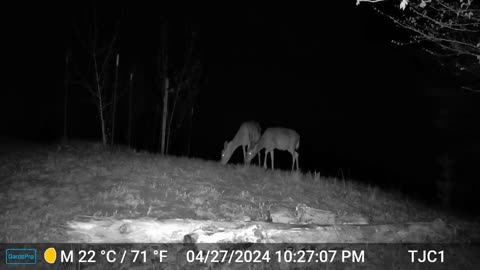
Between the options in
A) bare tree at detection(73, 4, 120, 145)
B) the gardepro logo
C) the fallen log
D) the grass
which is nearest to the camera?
the gardepro logo

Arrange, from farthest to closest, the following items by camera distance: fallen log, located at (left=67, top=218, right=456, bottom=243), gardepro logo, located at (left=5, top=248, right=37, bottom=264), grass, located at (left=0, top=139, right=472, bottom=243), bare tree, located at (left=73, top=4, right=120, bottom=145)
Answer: bare tree, located at (left=73, top=4, right=120, bottom=145) → grass, located at (left=0, top=139, right=472, bottom=243) → fallen log, located at (left=67, top=218, right=456, bottom=243) → gardepro logo, located at (left=5, top=248, right=37, bottom=264)

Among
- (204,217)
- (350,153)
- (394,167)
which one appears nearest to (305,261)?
(204,217)

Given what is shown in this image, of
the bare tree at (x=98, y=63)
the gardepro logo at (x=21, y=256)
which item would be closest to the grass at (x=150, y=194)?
the gardepro logo at (x=21, y=256)

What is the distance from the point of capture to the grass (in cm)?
775

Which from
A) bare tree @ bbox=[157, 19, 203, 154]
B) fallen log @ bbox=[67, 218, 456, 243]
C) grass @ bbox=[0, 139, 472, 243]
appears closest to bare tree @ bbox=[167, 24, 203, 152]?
bare tree @ bbox=[157, 19, 203, 154]

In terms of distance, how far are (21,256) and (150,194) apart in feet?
12.2

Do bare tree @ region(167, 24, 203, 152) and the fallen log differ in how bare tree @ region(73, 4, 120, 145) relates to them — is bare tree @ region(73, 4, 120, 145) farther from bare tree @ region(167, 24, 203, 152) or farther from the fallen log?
the fallen log

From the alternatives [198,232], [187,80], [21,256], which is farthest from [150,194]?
[187,80]

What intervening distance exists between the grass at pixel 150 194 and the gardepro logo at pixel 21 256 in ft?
1.07

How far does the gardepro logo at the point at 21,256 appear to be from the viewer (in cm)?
594

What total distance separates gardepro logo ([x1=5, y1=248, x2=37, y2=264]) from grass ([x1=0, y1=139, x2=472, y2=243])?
33 centimetres

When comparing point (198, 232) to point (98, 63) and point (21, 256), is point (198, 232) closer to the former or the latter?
point (21, 256)

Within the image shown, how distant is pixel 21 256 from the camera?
6051mm

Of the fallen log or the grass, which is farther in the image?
the grass
